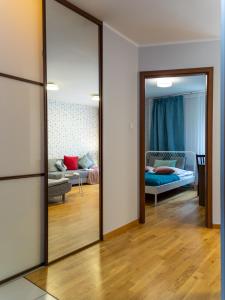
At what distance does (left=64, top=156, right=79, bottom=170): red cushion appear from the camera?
9.06ft

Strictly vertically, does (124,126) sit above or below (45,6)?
below

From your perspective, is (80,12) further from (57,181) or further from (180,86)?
(180,86)

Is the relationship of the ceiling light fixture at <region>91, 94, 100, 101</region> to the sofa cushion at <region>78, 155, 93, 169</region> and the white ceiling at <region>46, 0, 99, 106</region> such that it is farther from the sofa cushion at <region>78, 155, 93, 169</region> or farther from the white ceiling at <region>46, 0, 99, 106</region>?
the sofa cushion at <region>78, 155, 93, 169</region>

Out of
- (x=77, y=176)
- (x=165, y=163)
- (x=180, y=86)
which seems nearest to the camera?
(x=77, y=176)

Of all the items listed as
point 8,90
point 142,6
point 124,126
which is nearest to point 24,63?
point 8,90

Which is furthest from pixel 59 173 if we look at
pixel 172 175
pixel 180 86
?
pixel 180 86

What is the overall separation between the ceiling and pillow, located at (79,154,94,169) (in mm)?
1532

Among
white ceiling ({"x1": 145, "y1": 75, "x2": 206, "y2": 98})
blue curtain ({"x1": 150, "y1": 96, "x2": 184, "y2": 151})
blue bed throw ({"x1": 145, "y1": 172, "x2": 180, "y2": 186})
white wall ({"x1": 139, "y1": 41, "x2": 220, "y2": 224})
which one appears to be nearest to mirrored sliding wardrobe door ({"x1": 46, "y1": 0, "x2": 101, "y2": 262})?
white wall ({"x1": 139, "y1": 41, "x2": 220, "y2": 224})

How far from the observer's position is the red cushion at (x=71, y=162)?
2761 millimetres

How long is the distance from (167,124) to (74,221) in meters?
4.85

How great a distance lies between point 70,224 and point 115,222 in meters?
0.72

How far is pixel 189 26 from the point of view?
124 inches

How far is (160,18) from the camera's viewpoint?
2957 millimetres

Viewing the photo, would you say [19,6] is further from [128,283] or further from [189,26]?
[128,283]
